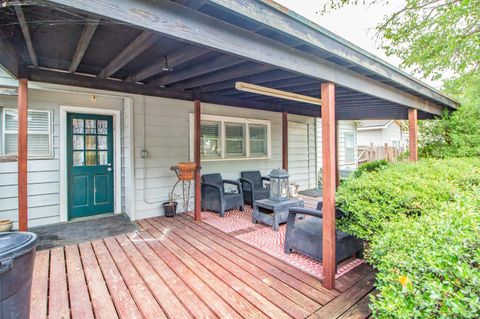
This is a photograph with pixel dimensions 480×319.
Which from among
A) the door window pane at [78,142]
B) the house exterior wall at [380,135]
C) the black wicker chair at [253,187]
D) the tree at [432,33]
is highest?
the tree at [432,33]

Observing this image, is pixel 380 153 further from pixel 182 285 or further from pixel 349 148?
pixel 182 285

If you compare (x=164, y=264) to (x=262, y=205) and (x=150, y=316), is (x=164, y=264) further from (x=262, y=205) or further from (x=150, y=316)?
(x=262, y=205)

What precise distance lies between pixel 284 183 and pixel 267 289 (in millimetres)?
2223

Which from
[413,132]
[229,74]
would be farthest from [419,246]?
[413,132]

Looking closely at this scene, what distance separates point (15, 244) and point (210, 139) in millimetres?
4490

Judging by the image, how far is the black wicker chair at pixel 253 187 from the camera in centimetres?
543

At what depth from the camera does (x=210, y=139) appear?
582 cm

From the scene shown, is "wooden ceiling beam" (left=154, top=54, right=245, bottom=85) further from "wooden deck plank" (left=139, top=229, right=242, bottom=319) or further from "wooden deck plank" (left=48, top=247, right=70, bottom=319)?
"wooden deck plank" (left=48, top=247, right=70, bottom=319)

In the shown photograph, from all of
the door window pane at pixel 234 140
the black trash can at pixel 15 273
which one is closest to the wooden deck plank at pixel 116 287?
the black trash can at pixel 15 273

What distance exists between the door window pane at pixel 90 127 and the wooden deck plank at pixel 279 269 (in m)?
3.03

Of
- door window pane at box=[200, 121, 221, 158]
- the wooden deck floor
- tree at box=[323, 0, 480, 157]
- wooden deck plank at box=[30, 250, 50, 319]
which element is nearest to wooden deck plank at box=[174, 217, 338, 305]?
the wooden deck floor

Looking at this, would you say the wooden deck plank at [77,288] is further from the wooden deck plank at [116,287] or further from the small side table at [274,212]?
the small side table at [274,212]

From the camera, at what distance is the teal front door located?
4543mm

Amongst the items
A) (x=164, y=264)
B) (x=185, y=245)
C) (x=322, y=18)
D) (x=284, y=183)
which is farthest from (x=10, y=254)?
(x=322, y=18)
